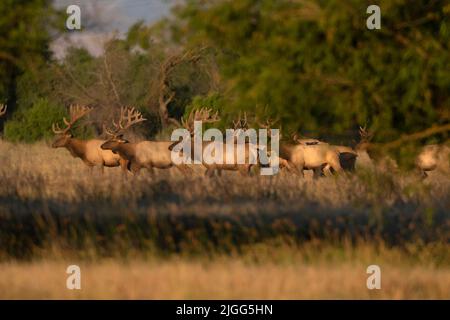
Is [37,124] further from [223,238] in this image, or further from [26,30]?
[26,30]

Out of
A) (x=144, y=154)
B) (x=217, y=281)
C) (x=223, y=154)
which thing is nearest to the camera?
(x=217, y=281)

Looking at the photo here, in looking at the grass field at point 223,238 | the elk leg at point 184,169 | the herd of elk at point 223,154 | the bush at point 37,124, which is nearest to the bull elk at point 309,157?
the herd of elk at point 223,154

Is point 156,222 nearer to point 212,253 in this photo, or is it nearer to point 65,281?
point 212,253

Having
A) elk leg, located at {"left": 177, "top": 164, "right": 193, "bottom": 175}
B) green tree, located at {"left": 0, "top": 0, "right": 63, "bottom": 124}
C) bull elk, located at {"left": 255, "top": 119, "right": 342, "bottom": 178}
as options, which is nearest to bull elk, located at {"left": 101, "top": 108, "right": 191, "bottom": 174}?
elk leg, located at {"left": 177, "top": 164, "right": 193, "bottom": 175}

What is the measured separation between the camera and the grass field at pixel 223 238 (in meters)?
8.66

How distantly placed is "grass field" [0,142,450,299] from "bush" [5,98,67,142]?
19499 millimetres

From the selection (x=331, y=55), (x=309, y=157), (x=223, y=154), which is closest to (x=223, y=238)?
(x=331, y=55)

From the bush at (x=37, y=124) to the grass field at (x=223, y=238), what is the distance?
19499mm

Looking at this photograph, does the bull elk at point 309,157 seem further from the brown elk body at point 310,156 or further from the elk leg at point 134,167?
the elk leg at point 134,167

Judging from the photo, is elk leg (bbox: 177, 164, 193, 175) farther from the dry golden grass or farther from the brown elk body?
the dry golden grass

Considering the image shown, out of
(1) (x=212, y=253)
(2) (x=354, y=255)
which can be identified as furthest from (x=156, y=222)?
(2) (x=354, y=255)

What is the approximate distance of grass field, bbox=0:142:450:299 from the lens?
8664 millimetres

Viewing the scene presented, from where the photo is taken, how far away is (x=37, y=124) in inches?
1556

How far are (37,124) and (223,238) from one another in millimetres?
28736
